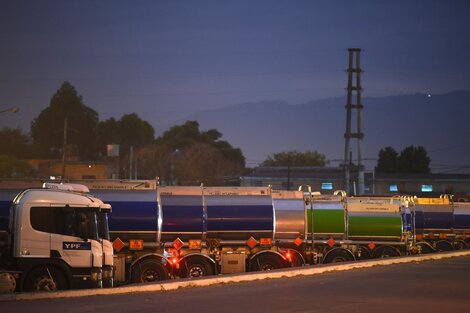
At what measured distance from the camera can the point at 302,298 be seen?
56.0ft

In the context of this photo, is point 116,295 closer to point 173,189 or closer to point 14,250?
point 14,250

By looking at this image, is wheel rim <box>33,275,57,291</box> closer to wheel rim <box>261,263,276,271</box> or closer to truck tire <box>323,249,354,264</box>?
wheel rim <box>261,263,276,271</box>

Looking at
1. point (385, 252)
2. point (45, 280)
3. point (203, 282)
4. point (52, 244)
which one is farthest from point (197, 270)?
point (385, 252)

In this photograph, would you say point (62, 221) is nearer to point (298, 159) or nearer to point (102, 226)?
point (102, 226)

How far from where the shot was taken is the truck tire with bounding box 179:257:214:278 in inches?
1012

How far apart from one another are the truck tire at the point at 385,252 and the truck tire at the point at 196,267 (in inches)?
407

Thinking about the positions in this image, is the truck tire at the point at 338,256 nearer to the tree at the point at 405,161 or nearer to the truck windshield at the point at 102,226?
the truck windshield at the point at 102,226

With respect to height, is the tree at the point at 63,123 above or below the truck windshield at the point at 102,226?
above

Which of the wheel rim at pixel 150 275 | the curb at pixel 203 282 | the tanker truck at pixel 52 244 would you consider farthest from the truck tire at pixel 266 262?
the tanker truck at pixel 52 244

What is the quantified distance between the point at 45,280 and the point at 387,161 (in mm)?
124148

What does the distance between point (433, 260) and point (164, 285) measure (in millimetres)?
15419

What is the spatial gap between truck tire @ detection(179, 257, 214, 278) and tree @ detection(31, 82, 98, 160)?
82228 mm

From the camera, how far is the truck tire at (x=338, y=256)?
31.3 meters

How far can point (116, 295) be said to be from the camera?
17.2m
